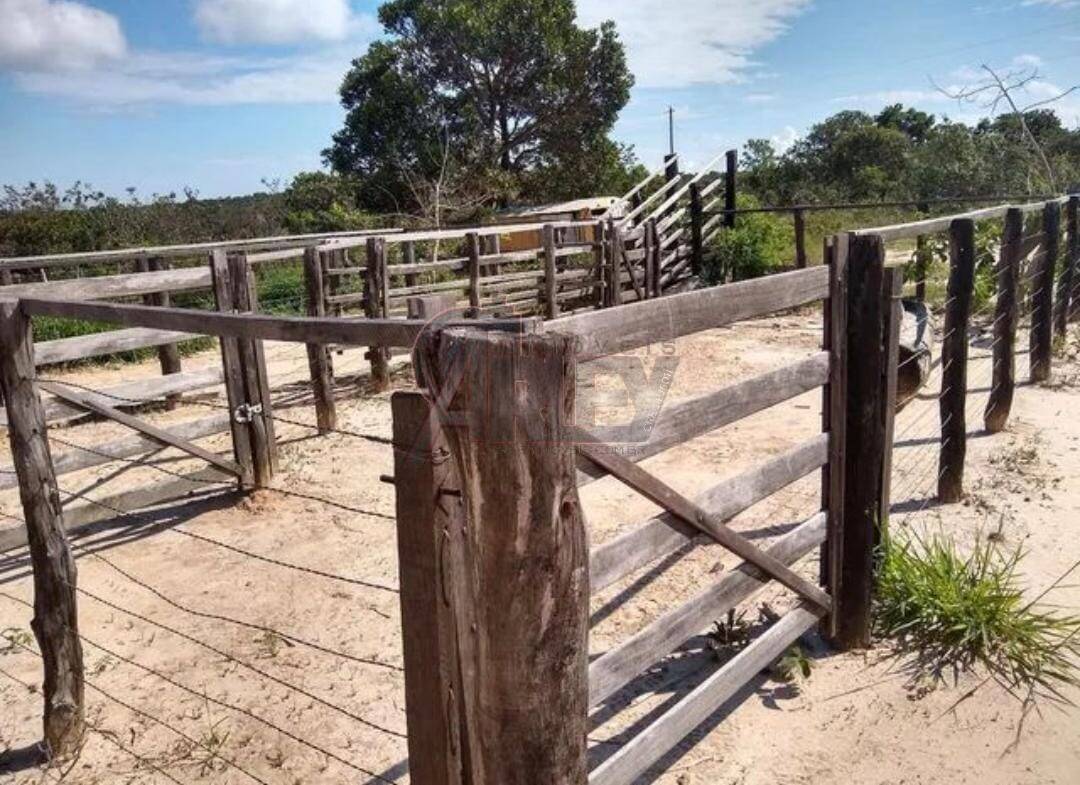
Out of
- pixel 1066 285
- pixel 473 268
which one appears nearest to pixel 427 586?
pixel 473 268

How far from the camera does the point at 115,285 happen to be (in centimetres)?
528

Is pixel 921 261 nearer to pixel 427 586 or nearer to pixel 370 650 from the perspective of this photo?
pixel 370 650

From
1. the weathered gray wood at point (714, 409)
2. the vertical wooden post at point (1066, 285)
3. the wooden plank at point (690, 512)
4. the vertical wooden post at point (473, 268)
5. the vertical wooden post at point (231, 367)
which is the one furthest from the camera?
the vertical wooden post at point (473, 268)

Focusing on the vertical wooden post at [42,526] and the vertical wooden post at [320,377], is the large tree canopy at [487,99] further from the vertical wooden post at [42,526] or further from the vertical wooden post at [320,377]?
the vertical wooden post at [42,526]

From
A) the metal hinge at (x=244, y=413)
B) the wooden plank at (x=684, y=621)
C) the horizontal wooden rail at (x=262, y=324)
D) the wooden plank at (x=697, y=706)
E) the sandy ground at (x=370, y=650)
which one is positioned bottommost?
the sandy ground at (x=370, y=650)

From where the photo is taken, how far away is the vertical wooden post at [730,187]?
14.5 metres

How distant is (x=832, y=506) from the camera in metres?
3.30

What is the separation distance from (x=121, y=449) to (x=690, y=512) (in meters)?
3.96

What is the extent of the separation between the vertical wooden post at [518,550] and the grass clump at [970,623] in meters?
2.44

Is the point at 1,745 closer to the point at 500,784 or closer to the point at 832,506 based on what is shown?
the point at 500,784

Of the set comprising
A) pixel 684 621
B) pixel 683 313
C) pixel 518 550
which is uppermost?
pixel 683 313

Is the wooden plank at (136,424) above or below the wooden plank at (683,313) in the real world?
below

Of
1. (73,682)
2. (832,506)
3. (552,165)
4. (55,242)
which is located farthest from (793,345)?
(552,165)

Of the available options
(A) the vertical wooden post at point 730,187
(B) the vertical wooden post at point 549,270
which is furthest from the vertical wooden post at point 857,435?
(A) the vertical wooden post at point 730,187
